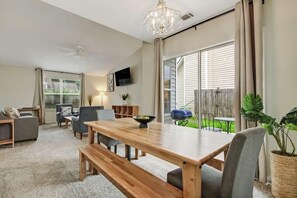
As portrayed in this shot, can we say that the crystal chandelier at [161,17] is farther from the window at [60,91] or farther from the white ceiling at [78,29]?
the window at [60,91]

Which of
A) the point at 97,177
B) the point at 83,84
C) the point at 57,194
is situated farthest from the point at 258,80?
the point at 83,84

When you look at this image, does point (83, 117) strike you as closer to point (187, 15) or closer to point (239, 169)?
point (187, 15)

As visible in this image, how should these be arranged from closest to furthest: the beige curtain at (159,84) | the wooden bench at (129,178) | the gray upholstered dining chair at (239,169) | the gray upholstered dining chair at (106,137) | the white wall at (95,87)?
the gray upholstered dining chair at (239,169) → the wooden bench at (129,178) → the gray upholstered dining chair at (106,137) → the beige curtain at (159,84) → the white wall at (95,87)

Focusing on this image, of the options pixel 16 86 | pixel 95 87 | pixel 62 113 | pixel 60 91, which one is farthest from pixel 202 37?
pixel 16 86

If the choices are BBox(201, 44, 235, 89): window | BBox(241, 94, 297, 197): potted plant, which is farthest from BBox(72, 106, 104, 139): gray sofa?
BBox(241, 94, 297, 197): potted plant

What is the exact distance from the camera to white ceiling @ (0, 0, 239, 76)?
273 centimetres

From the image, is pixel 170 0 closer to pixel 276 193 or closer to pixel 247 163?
pixel 247 163

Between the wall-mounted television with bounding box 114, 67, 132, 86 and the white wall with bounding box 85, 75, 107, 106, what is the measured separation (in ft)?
6.22

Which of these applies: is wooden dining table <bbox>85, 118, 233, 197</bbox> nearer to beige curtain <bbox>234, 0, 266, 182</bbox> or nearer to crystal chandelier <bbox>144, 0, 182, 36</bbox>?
beige curtain <bbox>234, 0, 266, 182</bbox>

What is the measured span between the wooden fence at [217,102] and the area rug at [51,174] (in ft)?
4.43

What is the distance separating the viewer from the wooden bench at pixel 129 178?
4.11ft

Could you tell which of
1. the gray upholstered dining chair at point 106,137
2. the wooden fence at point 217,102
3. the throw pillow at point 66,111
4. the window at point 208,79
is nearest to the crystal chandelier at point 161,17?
the window at point 208,79

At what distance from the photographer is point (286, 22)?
2.13 meters

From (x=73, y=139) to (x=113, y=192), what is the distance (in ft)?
9.43
